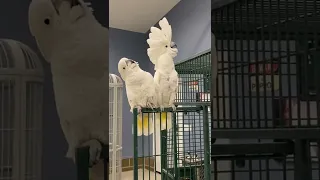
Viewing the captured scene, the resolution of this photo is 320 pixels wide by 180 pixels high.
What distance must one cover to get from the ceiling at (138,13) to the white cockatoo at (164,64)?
3.00ft

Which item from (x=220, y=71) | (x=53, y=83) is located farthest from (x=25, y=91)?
(x=220, y=71)

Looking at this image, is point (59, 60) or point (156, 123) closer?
point (59, 60)

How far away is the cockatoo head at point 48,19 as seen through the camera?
31 cm

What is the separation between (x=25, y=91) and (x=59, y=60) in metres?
0.05

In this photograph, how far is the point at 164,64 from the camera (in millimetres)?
1538

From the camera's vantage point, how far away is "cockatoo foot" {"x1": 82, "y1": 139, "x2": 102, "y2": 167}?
1.05 ft

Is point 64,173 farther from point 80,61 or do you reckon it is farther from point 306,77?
point 306,77

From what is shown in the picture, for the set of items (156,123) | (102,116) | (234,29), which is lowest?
(156,123)

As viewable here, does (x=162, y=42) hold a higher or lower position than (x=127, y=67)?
higher

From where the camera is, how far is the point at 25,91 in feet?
1.01

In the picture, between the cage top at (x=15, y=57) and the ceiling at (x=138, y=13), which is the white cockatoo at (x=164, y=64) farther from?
the cage top at (x=15, y=57)

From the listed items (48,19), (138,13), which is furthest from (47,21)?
(138,13)

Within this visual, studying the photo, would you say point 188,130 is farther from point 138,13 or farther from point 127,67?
point 138,13

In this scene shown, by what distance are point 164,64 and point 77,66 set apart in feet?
4.02
